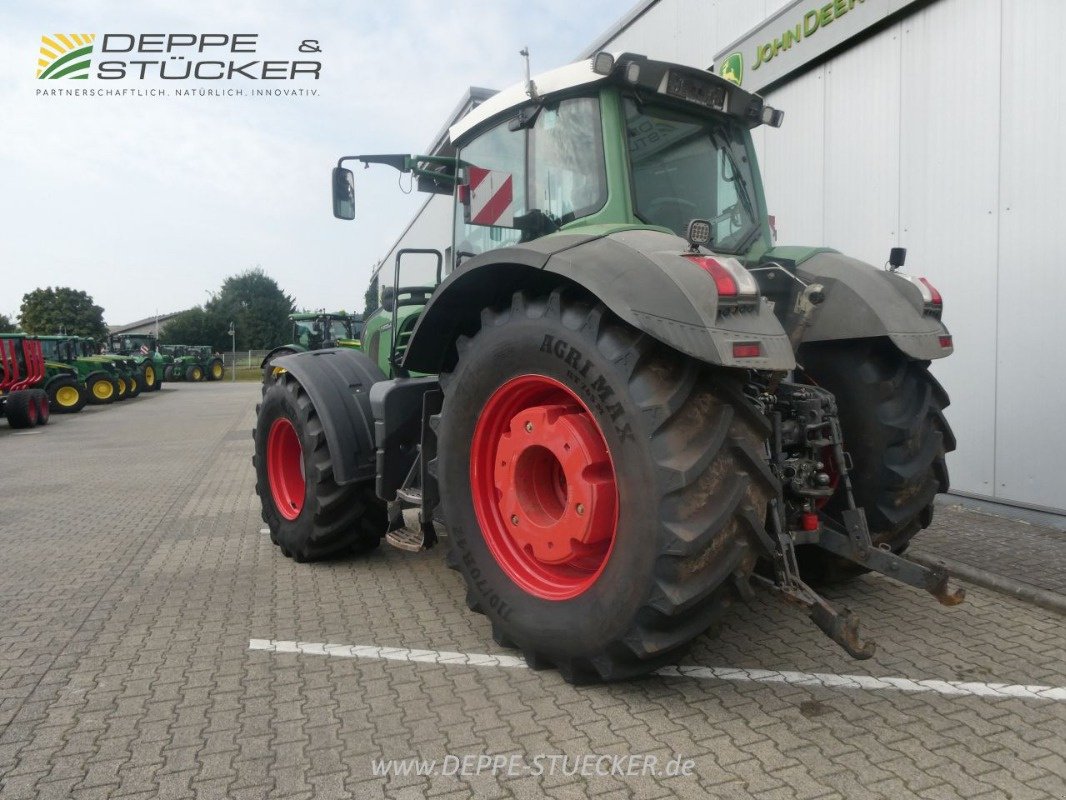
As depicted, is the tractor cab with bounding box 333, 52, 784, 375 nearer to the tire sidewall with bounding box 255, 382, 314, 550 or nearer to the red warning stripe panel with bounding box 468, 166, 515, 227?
the red warning stripe panel with bounding box 468, 166, 515, 227

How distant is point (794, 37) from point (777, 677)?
6.29 m

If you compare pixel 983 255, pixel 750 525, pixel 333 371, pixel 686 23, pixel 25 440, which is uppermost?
pixel 686 23

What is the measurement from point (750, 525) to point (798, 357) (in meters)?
1.35

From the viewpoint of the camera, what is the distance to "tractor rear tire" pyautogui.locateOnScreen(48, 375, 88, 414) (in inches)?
768

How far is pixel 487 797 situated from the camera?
2.24 metres

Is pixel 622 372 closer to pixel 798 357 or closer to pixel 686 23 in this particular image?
pixel 798 357

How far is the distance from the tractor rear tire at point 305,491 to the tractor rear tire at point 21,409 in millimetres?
13042

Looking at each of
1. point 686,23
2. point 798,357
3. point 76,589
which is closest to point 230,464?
point 76,589

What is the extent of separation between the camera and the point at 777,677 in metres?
2.95

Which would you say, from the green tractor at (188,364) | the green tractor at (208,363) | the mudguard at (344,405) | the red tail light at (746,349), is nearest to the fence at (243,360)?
the green tractor at (208,363)

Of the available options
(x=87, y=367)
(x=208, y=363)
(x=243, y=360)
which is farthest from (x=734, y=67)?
(x=243, y=360)

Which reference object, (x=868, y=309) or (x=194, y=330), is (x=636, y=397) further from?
(x=194, y=330)

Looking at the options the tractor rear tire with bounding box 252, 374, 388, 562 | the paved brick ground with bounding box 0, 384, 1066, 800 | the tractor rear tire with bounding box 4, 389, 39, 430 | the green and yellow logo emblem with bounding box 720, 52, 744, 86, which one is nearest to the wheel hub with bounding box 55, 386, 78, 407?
the tractor rear tire with bounding box 4, 389, 39, 430

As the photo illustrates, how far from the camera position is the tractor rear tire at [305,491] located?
4453 mm
